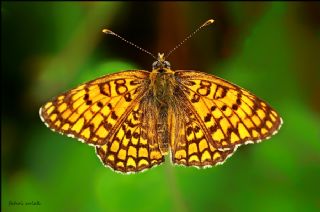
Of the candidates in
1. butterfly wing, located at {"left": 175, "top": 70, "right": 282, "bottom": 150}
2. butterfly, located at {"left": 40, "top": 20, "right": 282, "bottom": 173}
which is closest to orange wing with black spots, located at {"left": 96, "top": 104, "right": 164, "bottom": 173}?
butterfly, located at {"left": 40, "top": 20, "right": 282, "bottom": 173}

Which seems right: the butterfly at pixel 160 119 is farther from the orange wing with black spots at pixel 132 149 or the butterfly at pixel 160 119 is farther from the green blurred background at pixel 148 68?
the green blurred background at pixel 148 68

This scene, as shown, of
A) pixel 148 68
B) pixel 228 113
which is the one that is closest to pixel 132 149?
pixel 228 113

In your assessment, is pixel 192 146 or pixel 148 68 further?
pixel 148 68

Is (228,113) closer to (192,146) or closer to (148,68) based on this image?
(192,146)

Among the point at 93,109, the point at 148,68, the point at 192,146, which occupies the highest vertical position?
the point at 148,68

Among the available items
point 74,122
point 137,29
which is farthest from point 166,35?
point 74,122

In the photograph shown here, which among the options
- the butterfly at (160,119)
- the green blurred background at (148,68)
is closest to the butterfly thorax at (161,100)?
the butterfly at (160,119)

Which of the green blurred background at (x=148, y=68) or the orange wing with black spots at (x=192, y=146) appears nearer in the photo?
the orange wing with black spots at (x=192, y=146)
